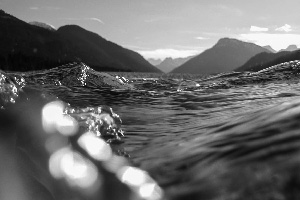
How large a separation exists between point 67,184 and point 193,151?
1131 mm

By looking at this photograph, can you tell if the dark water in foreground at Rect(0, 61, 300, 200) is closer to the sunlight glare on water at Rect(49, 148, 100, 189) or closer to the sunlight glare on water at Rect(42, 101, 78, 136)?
the sunlight glare on water at Rect(42, 101, 78, 136)

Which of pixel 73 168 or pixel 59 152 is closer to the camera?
pixel 73 168

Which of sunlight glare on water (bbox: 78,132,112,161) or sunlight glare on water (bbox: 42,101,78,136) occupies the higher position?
sunlight glare on water (bbox: 42,101,78,136)

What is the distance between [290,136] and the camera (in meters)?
2.29

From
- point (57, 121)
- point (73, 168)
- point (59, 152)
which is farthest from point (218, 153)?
point (57, 121)

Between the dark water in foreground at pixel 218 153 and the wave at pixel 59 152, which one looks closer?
the dark water in foreground at pixel 218 153

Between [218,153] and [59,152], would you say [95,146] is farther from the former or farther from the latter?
[218,153]

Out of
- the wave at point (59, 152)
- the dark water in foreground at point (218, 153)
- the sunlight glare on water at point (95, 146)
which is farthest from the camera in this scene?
the sunlight glare on water at point (95, 146)

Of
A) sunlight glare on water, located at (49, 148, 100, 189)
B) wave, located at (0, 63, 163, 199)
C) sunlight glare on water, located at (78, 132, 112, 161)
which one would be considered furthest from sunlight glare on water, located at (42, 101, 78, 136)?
sunlight glare on water, located at (49, 148, 100, 189)

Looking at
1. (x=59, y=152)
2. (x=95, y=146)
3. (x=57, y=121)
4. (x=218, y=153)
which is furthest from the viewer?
(x=57, y=121)

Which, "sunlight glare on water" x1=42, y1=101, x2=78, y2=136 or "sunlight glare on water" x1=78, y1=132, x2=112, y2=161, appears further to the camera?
"sunlight glare on water" x1=42, y1=101, x2=78, y2=136

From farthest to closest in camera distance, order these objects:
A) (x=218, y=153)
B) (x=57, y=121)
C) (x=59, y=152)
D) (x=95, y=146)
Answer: (x=57, y=121) < (x=95, y=146) < (x=59, y=152) < (x=218, y=153)

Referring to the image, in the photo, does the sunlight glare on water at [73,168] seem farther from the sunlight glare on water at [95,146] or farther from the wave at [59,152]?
the sunlight glare on water at [95,146]

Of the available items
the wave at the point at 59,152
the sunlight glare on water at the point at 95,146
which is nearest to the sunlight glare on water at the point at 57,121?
the wave at the point at 59,152
